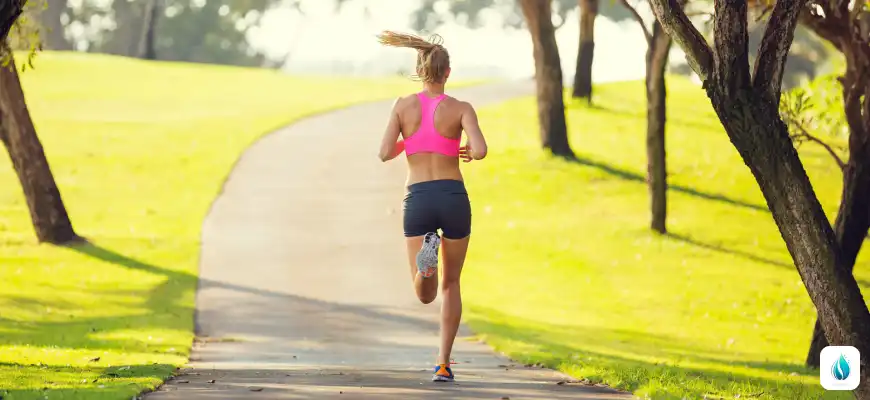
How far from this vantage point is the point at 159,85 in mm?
54188

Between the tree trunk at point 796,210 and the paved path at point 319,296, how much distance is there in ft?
5.37

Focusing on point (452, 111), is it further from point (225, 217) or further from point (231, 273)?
point (225, 217)

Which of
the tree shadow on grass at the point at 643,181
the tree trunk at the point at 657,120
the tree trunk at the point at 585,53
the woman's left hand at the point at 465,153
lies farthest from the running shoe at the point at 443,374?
the tree trunk at the point at 585,53

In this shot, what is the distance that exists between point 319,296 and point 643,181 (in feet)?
42.7

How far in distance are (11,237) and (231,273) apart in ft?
18.9

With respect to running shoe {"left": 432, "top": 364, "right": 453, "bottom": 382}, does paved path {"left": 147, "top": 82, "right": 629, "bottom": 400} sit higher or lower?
lower

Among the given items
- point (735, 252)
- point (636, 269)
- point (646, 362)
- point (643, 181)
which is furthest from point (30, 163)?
point (643, 181)

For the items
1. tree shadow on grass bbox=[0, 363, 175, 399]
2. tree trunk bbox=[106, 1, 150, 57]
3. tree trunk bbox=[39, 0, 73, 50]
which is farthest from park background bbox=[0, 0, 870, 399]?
tree trunk bbox=[106, 1, 150, 57]

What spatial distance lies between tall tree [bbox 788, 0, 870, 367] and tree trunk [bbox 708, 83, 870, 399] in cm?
535

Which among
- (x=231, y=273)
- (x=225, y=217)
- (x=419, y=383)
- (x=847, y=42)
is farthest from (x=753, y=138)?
(x=225, y=217)

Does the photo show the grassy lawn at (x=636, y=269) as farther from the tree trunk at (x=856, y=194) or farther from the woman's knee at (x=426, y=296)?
the woman's knee at (x=426, y=296)

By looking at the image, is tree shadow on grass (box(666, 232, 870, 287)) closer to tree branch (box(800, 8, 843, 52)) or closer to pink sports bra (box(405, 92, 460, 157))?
tree branch (box(800, 8, 843, 52))

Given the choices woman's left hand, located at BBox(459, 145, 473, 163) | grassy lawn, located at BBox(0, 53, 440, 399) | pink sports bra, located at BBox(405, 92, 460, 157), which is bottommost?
grassy lawn, located at BBox(0, 53, 440, 399)

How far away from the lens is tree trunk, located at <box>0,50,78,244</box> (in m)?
23.9
